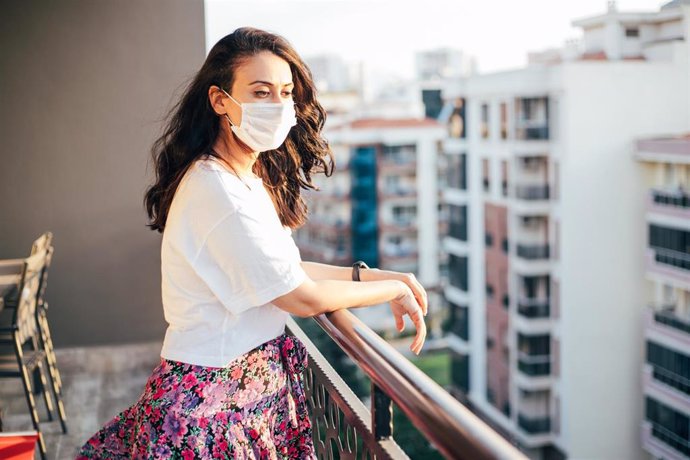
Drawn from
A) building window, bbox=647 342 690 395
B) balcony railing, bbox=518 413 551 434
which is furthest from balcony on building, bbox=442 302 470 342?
building window, bbox=647 342 690 395

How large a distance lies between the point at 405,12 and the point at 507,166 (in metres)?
25.7

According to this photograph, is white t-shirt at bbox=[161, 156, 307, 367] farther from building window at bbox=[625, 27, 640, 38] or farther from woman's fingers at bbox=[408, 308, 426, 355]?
building window at bbox=[625, 27, 640, 38]

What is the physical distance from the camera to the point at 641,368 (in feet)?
59.0

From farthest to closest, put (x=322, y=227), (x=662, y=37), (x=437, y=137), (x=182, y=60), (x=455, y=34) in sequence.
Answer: (x=455, y=34) → (x=322, y=227) → (x=437, y=137) → (x=662, y=37) → (x=182, y=60)

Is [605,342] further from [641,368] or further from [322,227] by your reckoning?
[322,227]

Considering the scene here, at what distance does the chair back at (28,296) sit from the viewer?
2.22m

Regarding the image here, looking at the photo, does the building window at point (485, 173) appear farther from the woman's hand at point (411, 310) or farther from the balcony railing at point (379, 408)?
the woman's hand at point (411, 310)

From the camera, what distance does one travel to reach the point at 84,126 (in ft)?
9.86

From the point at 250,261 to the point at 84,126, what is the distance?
223 cm

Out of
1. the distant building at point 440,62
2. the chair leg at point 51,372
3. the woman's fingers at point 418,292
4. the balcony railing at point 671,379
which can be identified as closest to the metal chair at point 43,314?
the chair leg at point 51,372

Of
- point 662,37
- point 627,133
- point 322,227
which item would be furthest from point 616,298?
point 322,227

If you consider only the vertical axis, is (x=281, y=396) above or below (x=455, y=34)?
below

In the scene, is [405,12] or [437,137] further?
[405,12]

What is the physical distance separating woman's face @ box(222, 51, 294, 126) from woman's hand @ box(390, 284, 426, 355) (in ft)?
1.02
